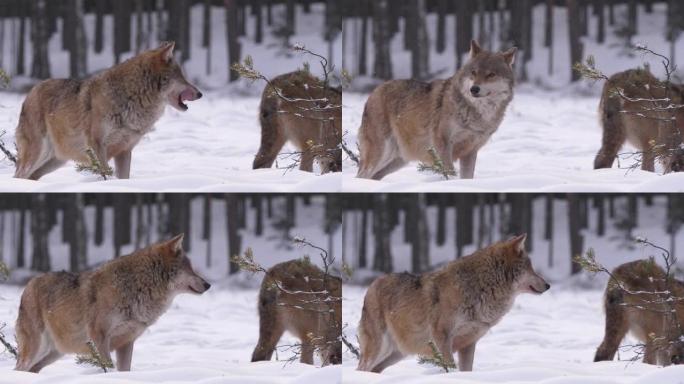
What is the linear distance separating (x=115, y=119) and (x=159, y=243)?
625 millimetres

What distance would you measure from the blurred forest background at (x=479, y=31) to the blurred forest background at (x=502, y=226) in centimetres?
63

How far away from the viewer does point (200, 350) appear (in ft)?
16.6

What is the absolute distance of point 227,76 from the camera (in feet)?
16.9

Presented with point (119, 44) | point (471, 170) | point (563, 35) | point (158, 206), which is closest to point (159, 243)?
point (158, 206)

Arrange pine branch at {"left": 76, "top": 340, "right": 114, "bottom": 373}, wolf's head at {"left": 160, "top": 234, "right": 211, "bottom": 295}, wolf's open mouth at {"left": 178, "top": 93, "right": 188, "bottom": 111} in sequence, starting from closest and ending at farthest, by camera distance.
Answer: pine branch at {"left": 76, "top": 340, "right": 114, "bottom": 373} → wolf's head at {"left": 160, "top": 234, "right": 211, "bottom": 295} → wolf's open mouth at {"left": 178, "top": 93, "right": 188, "bottom": 111}

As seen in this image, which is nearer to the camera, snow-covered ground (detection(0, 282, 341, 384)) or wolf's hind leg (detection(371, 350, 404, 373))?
snow-covered ground (detection(0, 282, 341, 384))

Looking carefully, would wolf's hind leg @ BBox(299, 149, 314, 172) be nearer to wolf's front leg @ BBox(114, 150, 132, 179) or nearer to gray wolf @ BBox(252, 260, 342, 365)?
gray wolf @ BBox(252, 260, 342, 365)

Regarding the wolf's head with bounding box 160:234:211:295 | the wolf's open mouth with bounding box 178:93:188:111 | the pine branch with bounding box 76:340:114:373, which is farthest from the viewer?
the wolf's open mouth with bounding box 178:93:188:111

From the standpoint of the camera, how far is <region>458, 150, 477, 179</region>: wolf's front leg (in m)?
5.00

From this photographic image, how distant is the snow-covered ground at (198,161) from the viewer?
496cm

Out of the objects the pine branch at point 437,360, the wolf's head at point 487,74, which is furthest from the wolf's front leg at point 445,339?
the wolf's head at point 487,74

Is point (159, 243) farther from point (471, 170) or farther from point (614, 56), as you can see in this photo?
point (614, 56)

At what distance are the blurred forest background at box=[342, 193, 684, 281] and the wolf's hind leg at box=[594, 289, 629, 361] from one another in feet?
0.55

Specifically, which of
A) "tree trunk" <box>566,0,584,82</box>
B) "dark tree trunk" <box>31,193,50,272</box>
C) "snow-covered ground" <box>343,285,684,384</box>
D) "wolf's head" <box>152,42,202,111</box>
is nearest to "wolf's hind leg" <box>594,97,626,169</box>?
"tree trunk" <box>566,0,584,82</box>
